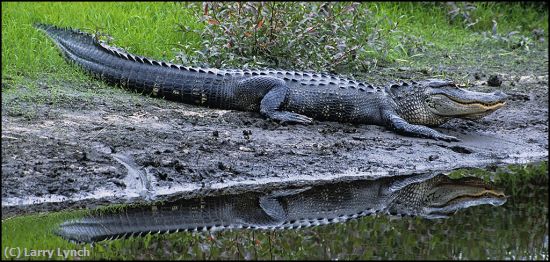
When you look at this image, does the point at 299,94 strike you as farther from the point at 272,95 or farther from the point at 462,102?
the point at 462,102

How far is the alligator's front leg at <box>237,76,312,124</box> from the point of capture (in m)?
7.78

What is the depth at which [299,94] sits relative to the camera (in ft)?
26.3

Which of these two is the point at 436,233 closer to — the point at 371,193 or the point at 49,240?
the point at 371,193

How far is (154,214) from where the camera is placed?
19.0 feet

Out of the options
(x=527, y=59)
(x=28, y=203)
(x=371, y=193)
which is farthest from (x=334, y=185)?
(x=527, y=59)

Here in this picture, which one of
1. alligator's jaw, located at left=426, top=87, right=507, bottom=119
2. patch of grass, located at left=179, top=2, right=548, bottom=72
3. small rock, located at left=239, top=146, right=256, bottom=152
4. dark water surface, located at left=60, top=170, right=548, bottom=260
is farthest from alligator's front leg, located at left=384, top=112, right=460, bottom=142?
dark water surface, located at left=60, top=170, right=548, bottom=260

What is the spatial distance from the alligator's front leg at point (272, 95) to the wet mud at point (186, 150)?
0.30ft

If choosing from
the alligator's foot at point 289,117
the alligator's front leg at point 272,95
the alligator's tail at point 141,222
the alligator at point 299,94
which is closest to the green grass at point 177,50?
the alligator's tail at point 141,222

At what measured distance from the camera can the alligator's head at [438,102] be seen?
811 centimetres

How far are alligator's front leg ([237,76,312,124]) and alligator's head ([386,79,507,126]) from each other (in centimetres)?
96

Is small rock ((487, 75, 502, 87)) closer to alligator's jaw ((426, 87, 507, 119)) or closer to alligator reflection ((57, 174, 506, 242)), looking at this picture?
alligator's jaw ((426, 87, 507, 119))

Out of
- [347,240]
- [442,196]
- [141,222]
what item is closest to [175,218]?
[141,222]

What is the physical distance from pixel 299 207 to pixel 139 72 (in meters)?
2.56

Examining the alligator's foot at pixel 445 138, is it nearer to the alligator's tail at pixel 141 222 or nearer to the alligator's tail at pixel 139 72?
the alligator's tail at pixel 139 72
